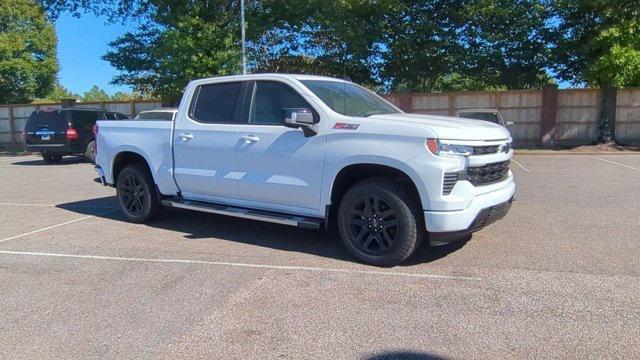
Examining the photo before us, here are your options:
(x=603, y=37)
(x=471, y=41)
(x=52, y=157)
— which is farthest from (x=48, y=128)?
(x=603, y=37)

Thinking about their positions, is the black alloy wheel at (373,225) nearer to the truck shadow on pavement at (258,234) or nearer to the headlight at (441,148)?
the truck shadow on pavement at (258,234)

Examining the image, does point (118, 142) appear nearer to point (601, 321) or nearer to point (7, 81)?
point (601, 321)

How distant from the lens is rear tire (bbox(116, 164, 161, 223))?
24.6ft

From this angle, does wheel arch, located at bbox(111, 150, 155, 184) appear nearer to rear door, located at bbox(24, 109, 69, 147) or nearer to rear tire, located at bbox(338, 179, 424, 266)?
rear tire, located at bbox(338, 179, 424, 266)

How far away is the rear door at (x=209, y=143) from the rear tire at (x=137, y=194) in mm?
771

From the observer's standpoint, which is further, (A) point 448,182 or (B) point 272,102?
(B) point 272,102

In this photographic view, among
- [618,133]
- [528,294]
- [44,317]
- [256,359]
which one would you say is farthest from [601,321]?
[618,133]

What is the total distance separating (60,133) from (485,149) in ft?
51.9

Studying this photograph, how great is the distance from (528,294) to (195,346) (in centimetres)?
280

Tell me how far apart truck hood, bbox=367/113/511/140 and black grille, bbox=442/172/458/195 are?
1.14 ft

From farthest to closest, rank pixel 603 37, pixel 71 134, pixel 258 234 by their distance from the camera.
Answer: pixel 603 37, pixel 71 134, pixel 258 234

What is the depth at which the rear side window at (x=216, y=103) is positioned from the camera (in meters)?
6.55

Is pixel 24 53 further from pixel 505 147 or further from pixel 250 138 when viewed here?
pixel 505 147

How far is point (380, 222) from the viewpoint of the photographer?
541 cm
